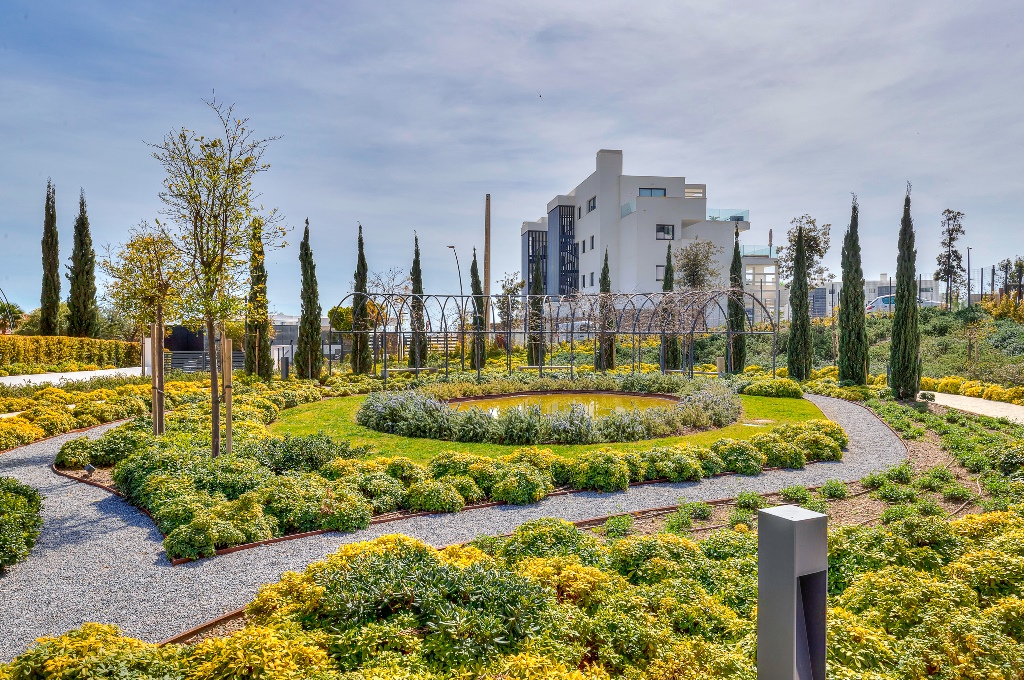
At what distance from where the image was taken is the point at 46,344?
77.3 ft

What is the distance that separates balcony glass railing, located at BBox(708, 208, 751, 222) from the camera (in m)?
42.1

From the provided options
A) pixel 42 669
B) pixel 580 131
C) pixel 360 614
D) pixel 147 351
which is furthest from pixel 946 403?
pixel 147 351

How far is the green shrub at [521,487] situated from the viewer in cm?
737

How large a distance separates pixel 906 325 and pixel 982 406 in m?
3.19

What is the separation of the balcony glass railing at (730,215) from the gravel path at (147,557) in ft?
118

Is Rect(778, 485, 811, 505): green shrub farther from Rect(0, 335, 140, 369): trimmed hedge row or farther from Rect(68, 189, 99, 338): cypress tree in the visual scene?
Rect(68, 189, 99, 338): cypress tree

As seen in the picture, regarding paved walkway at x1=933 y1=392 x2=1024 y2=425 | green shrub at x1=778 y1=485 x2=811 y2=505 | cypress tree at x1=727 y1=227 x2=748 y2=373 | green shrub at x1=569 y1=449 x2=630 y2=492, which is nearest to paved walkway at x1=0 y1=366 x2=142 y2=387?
green shrub at x1=569 y1=449 x2=630 y2=492

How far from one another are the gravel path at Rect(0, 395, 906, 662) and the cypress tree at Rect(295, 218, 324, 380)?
14261 mm

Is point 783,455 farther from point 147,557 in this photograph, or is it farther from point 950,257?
point 950,257

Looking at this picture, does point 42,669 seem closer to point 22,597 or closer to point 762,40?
point 22,597

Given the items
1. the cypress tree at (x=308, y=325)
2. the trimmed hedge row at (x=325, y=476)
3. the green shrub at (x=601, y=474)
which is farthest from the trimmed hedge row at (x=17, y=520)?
the cypress tree at (x=308, y=325)

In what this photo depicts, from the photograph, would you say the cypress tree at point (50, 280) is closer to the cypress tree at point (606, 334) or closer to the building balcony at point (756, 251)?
the cypress tree at point (606, 334)

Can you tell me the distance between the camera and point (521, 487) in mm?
7492

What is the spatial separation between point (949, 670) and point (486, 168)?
16.0m
